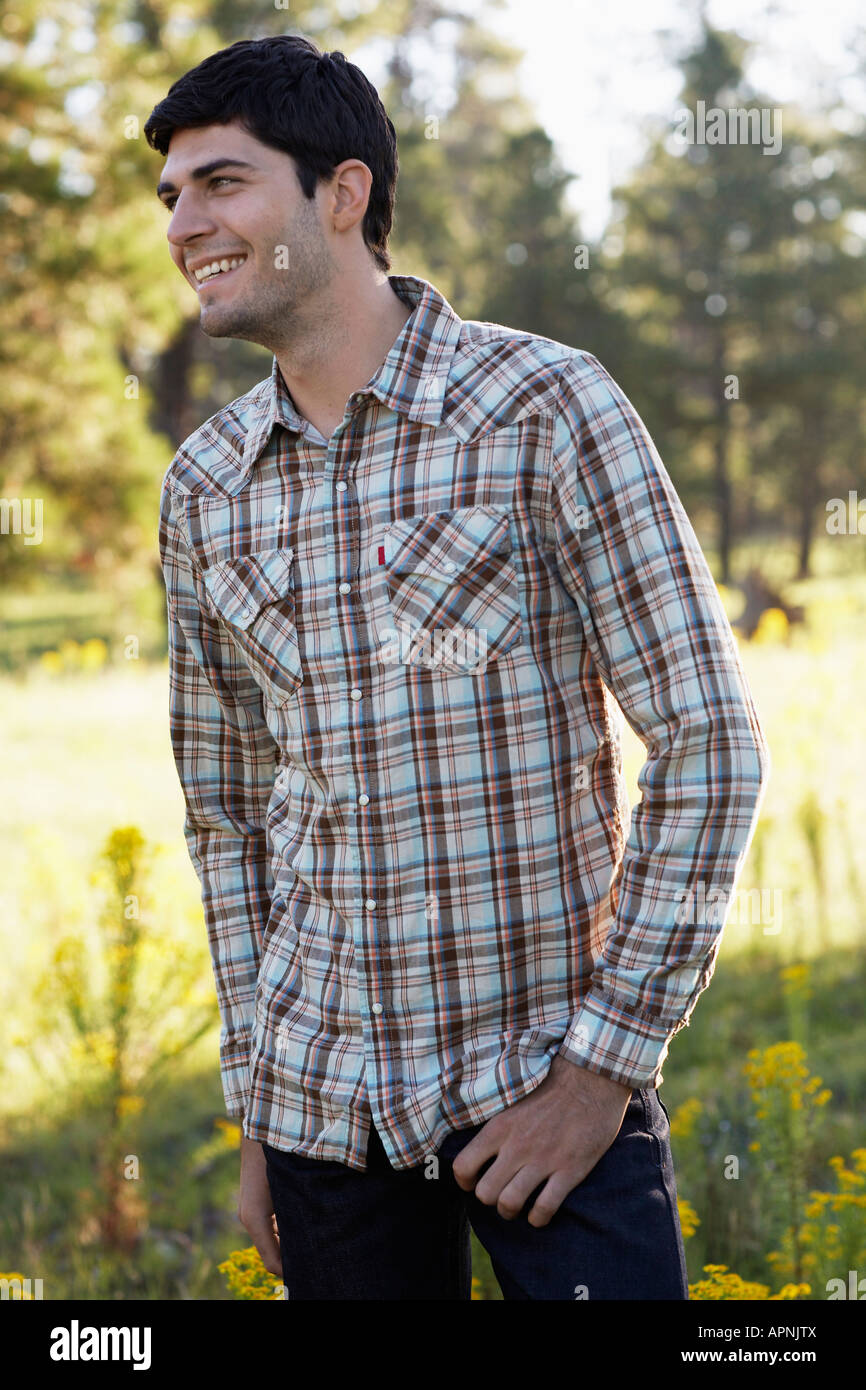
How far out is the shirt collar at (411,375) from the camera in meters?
1.62

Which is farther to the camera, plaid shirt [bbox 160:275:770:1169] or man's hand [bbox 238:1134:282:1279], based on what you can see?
man's hand [bbox 238:1134:282:1279]

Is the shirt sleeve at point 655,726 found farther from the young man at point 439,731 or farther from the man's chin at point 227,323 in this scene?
the man's chin at point 227,323

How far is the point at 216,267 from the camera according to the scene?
5.50 ft

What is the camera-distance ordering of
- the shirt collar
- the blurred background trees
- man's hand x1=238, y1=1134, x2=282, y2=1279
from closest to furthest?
the shirt collar → man's hand x1=238, y1=1134, x2=282, y2=1279 → the blurred background trees

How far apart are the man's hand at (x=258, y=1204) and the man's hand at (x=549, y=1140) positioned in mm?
496

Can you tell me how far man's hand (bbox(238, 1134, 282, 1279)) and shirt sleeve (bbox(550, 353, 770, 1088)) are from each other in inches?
24.4

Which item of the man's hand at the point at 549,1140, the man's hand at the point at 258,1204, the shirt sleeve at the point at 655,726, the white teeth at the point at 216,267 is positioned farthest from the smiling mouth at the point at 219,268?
the man's hand at the point at 258,1204

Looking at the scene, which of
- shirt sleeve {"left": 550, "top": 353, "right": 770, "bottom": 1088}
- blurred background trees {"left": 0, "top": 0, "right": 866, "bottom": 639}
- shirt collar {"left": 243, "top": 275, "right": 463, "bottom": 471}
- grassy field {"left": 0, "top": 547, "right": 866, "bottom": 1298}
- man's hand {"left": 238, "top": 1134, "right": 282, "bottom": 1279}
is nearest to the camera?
shirt sleeve {"left": 550, "top": 353, "right": 770, "bottom": 1088}

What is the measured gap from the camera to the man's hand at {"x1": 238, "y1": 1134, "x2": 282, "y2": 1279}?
6.17 ft

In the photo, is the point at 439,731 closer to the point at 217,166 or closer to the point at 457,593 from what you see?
the point at 457,593

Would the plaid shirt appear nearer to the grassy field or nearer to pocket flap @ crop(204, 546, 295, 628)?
pocket flap @ crop(204, 546, 295, 628)

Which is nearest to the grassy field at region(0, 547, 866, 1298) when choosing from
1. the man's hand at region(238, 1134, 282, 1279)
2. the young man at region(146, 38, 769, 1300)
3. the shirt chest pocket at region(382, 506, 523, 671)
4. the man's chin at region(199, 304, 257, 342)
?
the man's hand at region(238, 1134, 282, 1279)

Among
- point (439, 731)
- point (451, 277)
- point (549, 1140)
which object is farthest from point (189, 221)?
point (451, 277)
